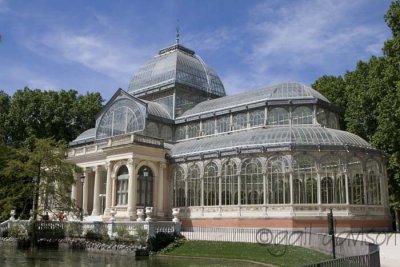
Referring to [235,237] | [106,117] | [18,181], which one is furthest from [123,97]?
[235,237]

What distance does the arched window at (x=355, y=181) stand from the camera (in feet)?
113

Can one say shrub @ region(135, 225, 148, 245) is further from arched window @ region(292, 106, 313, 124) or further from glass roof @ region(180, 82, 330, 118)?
glass roof @ region(180, 82, 330, 118)

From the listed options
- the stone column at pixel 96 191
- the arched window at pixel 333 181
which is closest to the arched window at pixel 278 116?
the arched window at pixel 333 181

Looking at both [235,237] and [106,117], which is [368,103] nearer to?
[235,237]

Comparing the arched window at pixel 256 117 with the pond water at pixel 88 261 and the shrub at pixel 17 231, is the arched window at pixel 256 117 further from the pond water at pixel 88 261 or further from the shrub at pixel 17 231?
the shrub at pixel 17 231

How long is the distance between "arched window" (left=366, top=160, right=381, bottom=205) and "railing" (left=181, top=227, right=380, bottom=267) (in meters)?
9.83

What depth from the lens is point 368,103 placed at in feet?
145

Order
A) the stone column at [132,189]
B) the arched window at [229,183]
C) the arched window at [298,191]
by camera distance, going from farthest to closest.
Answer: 1. the stone column at [132,189]
2. the arched window at [229,183]
3. the arched window at [298,191]

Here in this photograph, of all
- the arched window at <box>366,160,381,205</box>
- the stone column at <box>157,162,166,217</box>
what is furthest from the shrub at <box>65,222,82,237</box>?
the arched window at <box>366,160,381,205</box>

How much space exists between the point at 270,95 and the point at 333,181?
10.8 meters

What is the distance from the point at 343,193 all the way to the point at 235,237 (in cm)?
1003

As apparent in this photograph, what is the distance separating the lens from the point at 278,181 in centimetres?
3447

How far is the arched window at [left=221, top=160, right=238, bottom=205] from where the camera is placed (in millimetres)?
36531

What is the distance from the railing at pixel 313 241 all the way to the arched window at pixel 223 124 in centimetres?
1410
